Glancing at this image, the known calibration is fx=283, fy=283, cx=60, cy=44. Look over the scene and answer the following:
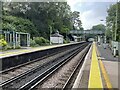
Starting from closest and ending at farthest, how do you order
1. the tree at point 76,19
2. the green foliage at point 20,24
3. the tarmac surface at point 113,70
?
the tarmac surface at point 113,70 < the green foliage at point 20,24 < the tree at point 76,19

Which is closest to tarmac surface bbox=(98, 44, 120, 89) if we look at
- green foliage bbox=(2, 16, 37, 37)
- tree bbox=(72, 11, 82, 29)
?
green foliage bbox=(2, 16, 37, 37)

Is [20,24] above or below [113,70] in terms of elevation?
above

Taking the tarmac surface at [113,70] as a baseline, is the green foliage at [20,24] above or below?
above

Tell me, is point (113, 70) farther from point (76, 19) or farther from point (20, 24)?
point (76, 19)

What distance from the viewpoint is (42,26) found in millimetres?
87625

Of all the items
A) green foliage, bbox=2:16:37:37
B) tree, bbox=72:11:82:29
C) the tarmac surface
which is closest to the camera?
the tarmac surface

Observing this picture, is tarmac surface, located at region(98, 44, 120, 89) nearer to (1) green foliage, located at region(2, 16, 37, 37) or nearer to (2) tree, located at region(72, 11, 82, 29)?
(1) green foliage, located at region(2, 16, 37, 37)

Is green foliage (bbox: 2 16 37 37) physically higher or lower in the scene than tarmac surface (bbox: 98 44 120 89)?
higher

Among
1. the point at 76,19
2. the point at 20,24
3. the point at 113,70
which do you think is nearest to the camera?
the point at 113,70

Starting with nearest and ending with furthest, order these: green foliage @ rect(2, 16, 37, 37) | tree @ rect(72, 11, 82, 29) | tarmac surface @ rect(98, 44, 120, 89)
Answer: tarmac surface @ rect(98, 44, 120, 89)
green foliage @ rect(2, 16, 37, 37)
tree @ rect(72, 11, 82, 29)

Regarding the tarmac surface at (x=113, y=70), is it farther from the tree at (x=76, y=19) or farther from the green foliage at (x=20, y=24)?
the tree at (x=76, y=19)

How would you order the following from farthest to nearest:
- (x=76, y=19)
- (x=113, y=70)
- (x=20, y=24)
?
(x=76, y=19) → (x=20, y=24) → (x=113, y=70)

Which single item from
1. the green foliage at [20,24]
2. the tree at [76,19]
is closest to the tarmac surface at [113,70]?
the green foliage at [20,24]

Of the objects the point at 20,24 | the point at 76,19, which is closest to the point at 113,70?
the point at 20,24
